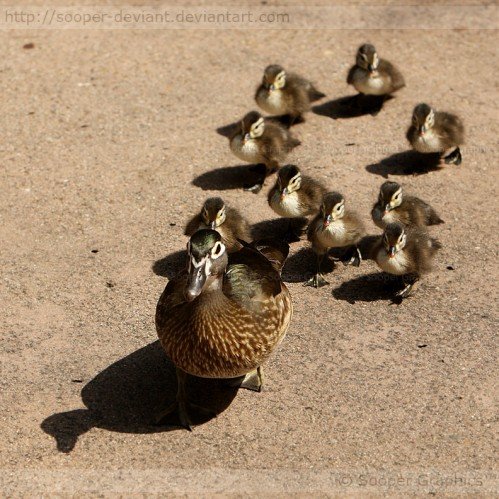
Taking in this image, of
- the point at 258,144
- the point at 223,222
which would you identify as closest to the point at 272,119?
the point at 258,144

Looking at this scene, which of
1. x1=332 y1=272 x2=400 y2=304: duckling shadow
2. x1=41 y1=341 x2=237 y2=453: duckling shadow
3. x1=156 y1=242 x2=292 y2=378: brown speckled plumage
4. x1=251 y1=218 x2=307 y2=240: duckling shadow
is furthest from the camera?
x1=251 y1=218 x2=307 y2=240: duckling shadow

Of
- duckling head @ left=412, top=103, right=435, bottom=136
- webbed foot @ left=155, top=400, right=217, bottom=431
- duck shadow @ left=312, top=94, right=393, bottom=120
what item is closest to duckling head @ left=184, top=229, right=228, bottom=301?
webbed foot @ left=155, top=400, right=217, bottom=431

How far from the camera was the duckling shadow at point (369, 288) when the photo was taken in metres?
6.79

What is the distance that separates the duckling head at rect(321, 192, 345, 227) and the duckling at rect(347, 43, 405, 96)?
2.09 meters

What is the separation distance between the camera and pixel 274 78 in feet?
28.0

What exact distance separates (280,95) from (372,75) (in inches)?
32.2

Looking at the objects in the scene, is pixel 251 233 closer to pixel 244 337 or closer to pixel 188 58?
pixel 244 337

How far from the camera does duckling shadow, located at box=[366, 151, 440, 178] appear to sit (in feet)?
26.7

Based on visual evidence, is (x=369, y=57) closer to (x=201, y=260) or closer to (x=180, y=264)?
(x=180, y=264)

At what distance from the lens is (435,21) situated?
10141mm

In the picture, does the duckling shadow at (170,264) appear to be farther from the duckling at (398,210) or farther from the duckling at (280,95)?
the duckling at (280,95)

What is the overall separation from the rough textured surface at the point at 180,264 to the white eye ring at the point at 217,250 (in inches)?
38.8

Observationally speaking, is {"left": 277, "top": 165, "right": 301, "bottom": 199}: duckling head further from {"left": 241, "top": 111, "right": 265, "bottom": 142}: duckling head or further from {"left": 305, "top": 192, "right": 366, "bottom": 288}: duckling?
{"left": 241, "top": 111, "right": 265, "bottom": 142}: duckling head

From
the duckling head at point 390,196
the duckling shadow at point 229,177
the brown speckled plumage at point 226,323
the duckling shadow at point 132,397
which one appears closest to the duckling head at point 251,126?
the duckling shadow at point 229,177
